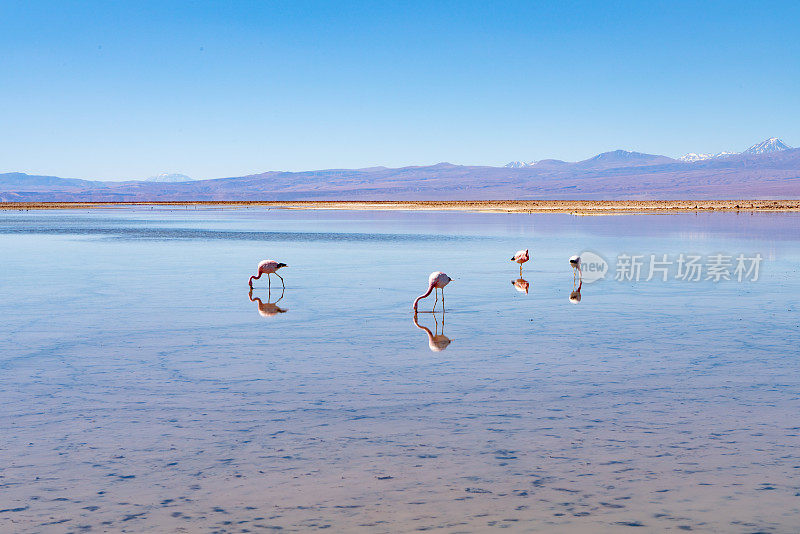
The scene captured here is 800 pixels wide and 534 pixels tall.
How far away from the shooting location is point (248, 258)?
19.6 meters

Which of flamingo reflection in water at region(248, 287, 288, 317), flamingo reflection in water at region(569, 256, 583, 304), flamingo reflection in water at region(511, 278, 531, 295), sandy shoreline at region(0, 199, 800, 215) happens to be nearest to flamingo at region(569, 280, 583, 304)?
flamingo reflection in water at region(569, 256, 583, 304)

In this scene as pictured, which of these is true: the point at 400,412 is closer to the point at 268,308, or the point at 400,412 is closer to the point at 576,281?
the point at 268,308

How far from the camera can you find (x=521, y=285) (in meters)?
13.5

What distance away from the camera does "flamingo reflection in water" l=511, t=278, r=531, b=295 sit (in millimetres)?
12966

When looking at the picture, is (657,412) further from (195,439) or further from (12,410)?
(12,410)

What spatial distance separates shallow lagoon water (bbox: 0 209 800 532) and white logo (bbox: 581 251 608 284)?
176 cm

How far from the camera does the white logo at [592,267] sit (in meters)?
14.5

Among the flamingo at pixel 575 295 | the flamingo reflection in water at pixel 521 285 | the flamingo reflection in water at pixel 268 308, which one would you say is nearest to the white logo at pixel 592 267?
the flamingo at pixel 575 295

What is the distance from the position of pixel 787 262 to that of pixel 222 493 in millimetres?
16000

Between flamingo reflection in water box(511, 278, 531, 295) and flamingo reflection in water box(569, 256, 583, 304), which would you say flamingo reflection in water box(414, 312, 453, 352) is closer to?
flamingo reflection in water box(569, 256, 583, 304)

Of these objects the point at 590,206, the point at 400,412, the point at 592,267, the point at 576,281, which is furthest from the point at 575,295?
the point at 590,206

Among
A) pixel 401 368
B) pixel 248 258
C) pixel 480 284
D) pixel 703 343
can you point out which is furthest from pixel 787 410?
pixel 248 258

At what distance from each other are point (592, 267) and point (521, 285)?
343cm

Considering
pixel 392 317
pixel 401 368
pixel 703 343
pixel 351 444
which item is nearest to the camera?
pixel 351 444
